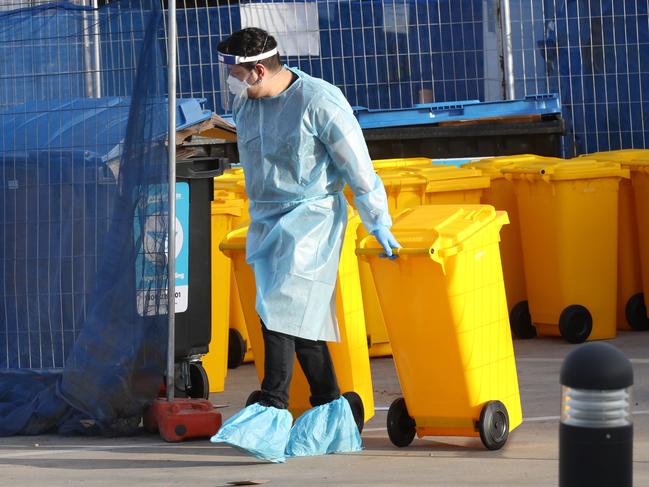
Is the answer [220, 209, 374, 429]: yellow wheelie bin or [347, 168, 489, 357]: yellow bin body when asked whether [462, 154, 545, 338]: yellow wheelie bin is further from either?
[220, 209, 374, 429]: yellow wheelie bin

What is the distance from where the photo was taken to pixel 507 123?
436 inches

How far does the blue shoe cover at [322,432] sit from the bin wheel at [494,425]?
1.80ft

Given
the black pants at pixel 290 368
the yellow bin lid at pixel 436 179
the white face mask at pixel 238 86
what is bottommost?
the black pants at pixel 290 368

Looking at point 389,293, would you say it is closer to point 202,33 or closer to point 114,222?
point 114,222

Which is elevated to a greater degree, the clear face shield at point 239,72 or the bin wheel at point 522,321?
the clear face shield at point 239,72

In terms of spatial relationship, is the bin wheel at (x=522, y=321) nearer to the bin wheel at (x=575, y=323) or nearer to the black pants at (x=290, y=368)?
the bin wheel at (x=575, y=323)

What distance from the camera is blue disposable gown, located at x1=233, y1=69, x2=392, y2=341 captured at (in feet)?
18.0

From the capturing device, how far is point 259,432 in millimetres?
5359

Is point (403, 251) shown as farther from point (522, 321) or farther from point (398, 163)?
point (398, 163)

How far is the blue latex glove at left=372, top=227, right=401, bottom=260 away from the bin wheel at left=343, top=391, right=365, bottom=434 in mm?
788

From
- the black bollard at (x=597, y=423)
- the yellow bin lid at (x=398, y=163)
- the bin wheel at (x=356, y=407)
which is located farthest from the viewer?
the yellow bin lid at (x=398, y=163)

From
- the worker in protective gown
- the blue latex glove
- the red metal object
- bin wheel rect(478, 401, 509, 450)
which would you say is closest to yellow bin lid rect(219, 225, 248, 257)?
the worker in protective gown

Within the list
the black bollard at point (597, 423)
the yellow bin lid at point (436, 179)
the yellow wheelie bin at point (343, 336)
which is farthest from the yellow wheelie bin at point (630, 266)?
the black bollard at point (597, 423)

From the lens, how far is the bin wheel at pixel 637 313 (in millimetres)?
9156
